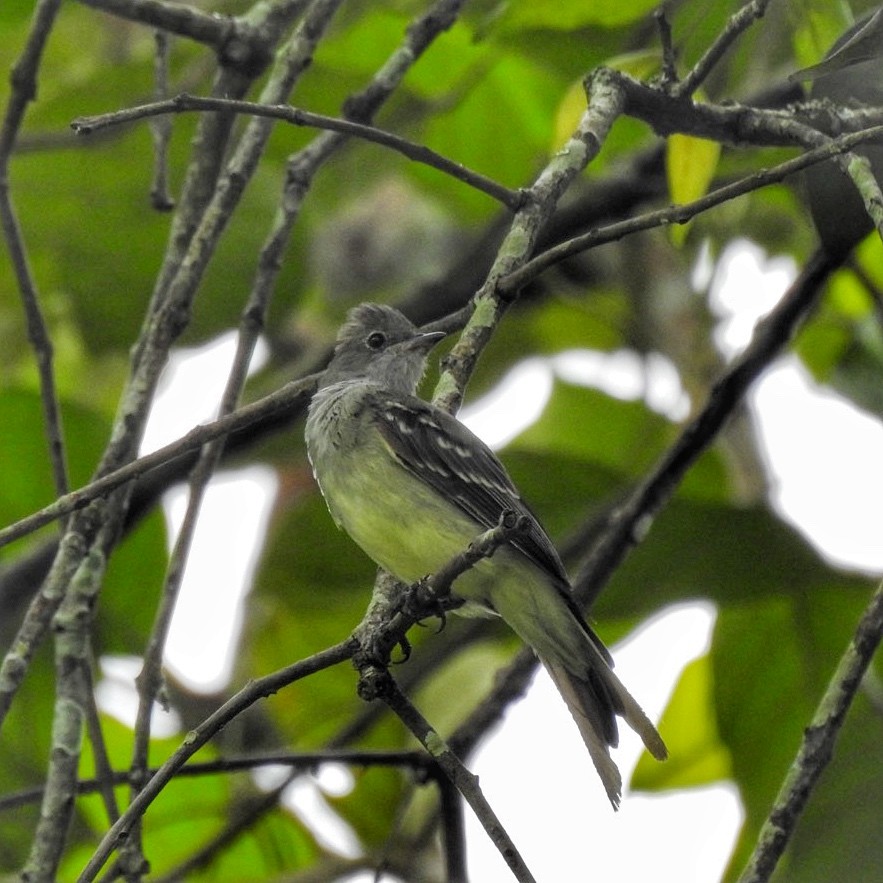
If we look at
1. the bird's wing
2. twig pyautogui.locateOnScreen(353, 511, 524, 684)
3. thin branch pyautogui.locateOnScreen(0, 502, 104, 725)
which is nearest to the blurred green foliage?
the bird's wing

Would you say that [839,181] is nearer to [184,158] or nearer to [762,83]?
[762,83]

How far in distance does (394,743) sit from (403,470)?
1.71 m

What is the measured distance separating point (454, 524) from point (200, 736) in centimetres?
150

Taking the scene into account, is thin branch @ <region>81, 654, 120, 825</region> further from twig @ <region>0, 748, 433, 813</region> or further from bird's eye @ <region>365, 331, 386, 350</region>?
bird's eye @ <region>365, 331, 386, 350</region>

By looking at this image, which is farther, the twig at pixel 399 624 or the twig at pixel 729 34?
the twig at pixel 729 34

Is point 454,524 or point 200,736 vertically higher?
point 454,524

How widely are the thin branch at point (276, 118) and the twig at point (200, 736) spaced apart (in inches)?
40.0

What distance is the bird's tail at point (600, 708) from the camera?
3326mm

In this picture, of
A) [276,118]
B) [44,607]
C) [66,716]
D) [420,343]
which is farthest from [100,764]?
[420,343]

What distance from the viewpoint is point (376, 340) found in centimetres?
521

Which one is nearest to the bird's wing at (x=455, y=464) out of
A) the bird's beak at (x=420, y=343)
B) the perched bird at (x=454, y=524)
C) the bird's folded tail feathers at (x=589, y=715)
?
the perched bird at (x=454, y=524)

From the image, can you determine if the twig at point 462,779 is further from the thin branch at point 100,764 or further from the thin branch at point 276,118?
the thin branch at point 276,118

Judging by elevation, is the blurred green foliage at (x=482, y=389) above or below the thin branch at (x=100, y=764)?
above

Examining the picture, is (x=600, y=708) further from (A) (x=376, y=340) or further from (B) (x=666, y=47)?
(A) (x=376, y=340)
